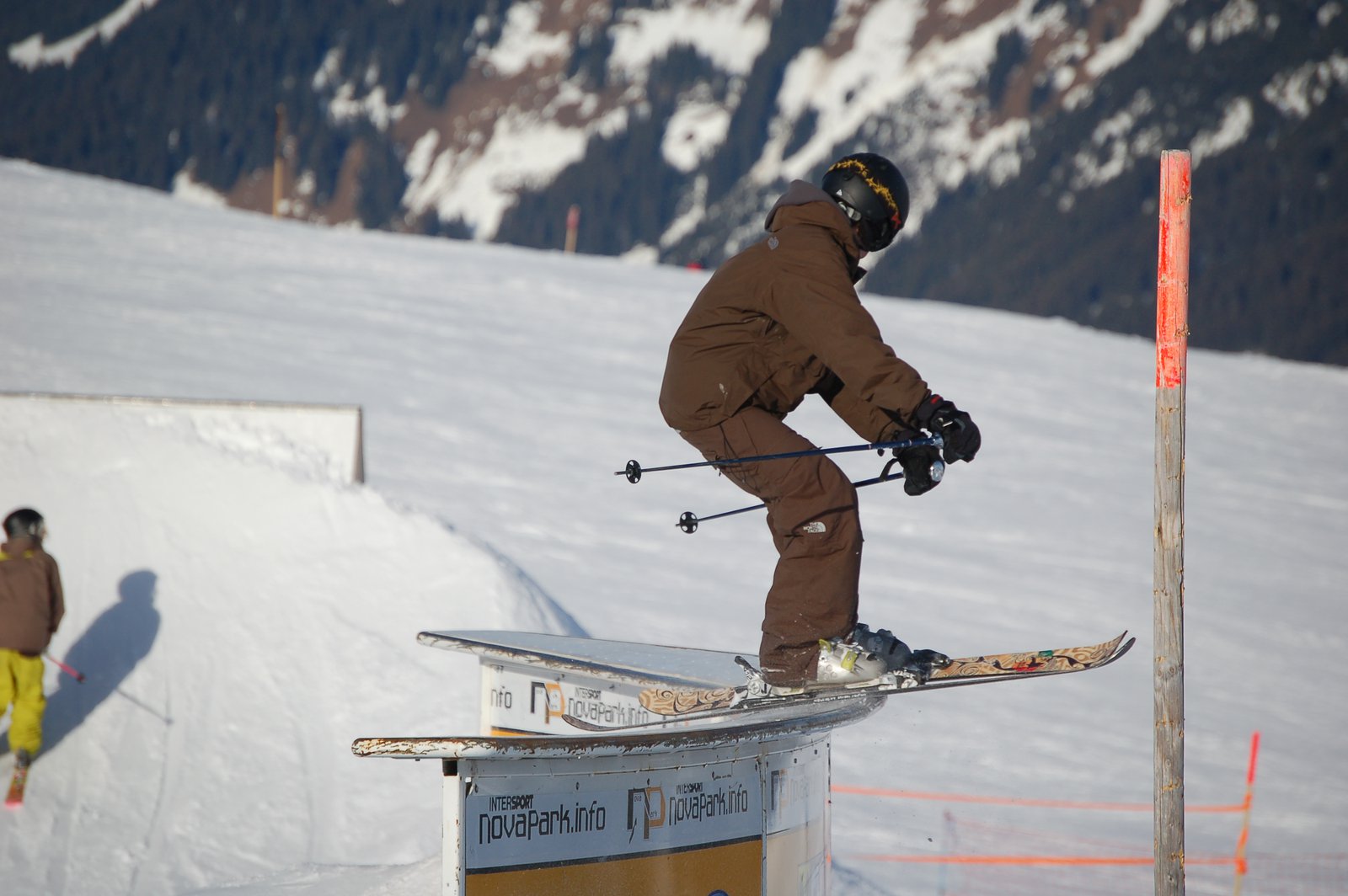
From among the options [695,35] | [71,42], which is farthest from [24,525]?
[71,42]

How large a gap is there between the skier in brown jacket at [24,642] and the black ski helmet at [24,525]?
0.02m

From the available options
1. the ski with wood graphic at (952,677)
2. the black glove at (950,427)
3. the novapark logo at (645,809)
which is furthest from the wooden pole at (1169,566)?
the novapark logo at (645,809)

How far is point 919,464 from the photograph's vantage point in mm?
4785

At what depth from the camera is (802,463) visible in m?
4.81

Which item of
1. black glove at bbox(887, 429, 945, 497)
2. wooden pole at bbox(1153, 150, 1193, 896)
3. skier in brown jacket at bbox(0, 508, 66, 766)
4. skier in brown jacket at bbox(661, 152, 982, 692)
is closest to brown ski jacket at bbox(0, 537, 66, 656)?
skier in brown jacket at bbox(0, 508, 66, 766)

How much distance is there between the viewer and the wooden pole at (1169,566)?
462cm

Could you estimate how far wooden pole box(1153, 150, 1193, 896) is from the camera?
4.62 metres

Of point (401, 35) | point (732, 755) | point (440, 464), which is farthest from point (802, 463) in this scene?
point (401, 35)

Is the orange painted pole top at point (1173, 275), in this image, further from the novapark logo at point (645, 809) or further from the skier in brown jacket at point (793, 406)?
the novapark logo at point (645, 809)

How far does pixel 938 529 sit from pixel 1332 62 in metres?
100

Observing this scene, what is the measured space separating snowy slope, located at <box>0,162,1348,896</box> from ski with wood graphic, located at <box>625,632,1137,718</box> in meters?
1.46

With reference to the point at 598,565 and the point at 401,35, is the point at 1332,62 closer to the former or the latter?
the point at 598,565

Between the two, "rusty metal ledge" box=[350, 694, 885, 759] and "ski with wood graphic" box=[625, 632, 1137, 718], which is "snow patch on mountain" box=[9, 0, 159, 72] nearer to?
"ski with wood graphic" box=[625, 632, 1137, 718]

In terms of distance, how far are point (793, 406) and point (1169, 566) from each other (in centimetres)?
140
